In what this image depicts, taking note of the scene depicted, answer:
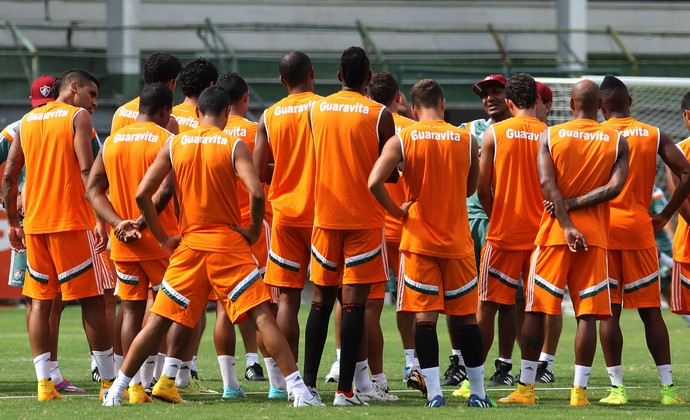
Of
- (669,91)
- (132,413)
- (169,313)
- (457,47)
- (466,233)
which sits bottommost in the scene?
(132,413)

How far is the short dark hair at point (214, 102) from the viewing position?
8.93 meters

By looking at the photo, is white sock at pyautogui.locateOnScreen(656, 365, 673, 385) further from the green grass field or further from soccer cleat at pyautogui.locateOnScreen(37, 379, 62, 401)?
soccer cleat at pyautogui.locateOnScreen(37, 379, 62, 401)

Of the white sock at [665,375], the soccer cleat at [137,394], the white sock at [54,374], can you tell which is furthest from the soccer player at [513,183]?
the white sock at [54,374]

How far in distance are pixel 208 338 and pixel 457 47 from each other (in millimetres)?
16601

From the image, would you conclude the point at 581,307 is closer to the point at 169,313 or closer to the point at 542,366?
the point at 542,366

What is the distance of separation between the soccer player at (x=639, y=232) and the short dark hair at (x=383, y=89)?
1.76m

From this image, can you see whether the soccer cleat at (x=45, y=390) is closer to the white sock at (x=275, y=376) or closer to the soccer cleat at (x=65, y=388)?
the soccer cleat at (x=65, y=388)

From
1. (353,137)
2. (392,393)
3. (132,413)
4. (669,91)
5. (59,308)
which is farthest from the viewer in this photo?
(669,91)

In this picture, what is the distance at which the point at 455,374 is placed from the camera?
35.2ft

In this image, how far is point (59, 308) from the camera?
35.5 feet

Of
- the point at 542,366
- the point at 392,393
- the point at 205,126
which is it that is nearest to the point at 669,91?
the point at 542,366

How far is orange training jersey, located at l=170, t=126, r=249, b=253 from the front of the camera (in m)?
8.66

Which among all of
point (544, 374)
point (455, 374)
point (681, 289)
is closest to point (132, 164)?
point (455, 374)

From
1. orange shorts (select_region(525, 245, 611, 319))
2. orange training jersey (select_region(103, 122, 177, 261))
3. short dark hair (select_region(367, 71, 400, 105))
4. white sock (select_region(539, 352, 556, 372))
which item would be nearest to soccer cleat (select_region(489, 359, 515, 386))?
white sock (select_region(539, 352, 556, 372))
